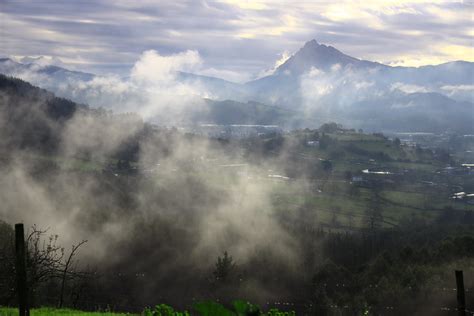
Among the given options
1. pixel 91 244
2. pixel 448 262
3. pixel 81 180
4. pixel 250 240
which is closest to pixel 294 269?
pixel 250 240

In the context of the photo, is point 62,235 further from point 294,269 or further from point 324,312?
point 324,312

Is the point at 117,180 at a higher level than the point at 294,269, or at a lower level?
higher

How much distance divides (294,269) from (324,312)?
42.5m

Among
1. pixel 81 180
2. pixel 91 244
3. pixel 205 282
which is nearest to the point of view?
pixel 205 282

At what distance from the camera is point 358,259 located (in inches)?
5103

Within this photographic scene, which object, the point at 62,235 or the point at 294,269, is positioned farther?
the point at 62,235

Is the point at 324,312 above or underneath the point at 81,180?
underneath

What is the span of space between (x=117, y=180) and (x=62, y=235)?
58.9 meters

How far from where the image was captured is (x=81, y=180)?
18188 cm

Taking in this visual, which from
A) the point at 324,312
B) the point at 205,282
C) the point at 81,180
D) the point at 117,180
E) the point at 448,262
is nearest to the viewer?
the point at 324,312

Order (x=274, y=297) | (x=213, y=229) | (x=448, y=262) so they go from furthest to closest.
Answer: (x=213, y=229)
(x=274, y=297)
(x=448, y=262)

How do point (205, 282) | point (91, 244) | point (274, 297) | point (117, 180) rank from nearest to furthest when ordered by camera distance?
point (274, 297) → point (205, 282) → point (91, 244) → point (117, 180)

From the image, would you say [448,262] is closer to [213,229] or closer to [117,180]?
[213,229]

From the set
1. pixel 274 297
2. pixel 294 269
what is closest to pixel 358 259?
pixel 294 269
